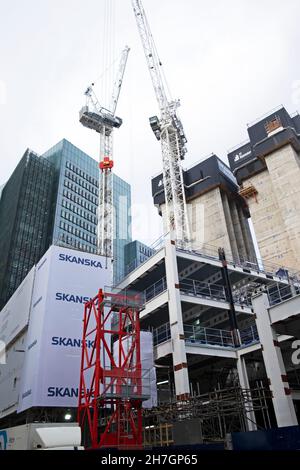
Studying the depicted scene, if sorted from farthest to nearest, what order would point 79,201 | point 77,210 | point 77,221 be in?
point 79,201 → point 77,210 → point 77,221

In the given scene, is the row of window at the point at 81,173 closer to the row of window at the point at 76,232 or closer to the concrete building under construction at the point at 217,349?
the row of window at the point at 76,232

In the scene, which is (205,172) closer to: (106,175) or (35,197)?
(106,175)

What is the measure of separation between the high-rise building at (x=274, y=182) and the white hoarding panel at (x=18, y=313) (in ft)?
124

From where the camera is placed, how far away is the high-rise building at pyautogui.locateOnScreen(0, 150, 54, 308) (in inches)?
4110

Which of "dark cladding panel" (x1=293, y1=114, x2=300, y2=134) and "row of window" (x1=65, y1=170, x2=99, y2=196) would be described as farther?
"row of window" (x1=65, y1=170, x2=99, y2=196)

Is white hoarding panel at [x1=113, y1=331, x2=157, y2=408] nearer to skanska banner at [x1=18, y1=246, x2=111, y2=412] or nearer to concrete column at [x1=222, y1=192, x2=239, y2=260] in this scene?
skanska banner at [x1=18, y1=246, x2=111, y2=412]

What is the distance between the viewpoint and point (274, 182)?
6372 cm

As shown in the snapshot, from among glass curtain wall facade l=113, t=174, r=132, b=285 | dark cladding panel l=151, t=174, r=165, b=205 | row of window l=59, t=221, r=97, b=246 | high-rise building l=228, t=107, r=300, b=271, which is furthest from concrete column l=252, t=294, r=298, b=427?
glass curtain wall facade l=113, t=174, r=132, b=285

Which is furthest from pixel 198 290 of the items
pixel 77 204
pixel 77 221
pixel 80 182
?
pixel 80 182

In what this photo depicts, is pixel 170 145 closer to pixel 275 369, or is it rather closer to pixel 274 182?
pixel 274 182

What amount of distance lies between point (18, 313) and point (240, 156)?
49.5 metres

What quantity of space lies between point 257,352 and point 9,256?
8721cm

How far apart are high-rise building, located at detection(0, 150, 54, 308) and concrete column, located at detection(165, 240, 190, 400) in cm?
7636

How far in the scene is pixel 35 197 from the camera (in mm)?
119188
